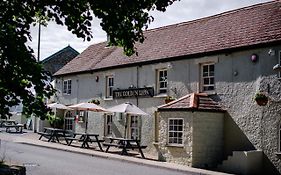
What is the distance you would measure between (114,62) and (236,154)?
11571 mm

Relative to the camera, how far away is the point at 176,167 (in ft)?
52.4

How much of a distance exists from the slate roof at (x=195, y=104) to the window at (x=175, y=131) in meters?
0.65

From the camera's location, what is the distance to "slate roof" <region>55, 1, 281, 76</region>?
17.6 metres

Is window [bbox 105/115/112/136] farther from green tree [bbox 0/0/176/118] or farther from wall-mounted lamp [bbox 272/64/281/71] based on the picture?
green tree [bbox 0/0/176/118]

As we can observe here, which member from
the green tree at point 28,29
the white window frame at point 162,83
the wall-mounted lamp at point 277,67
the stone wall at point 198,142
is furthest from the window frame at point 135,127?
the green tree at point 28,29

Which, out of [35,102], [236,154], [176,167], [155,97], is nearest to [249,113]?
[236,154]

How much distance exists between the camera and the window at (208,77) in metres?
19.0

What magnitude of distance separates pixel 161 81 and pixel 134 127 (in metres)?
3.40

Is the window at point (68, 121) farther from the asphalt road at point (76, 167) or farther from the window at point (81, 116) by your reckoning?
the asphalt road at point (76, 167)

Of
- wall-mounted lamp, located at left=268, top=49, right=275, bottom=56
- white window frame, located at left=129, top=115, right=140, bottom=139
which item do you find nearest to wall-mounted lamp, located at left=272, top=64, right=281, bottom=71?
wall-mounted lamp, located at left=268, top=49, right=275, bottom=56

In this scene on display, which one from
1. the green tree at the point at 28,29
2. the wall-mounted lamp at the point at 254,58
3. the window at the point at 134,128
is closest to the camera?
the green tree at the point at 28,29

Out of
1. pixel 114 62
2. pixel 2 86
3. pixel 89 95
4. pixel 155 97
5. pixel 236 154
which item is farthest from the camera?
pixel 89 95

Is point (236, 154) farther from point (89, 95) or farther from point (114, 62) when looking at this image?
point (89, 95)

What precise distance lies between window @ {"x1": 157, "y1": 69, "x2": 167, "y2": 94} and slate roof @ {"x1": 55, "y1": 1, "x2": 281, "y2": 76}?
0.77 meters
